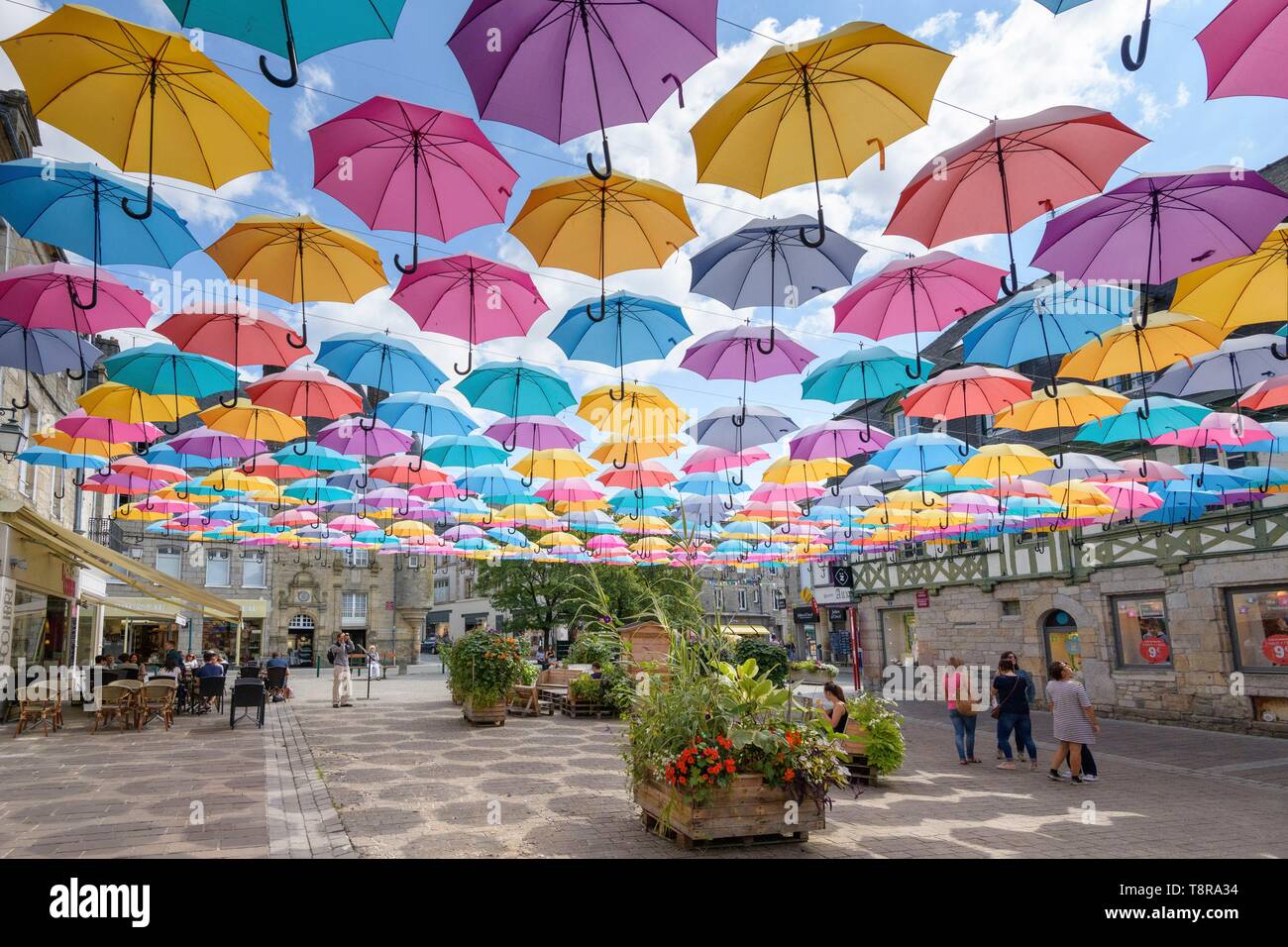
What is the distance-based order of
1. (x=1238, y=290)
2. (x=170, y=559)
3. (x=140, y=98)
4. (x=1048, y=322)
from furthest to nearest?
(x=170, y=559) → (x=1048, y=322) → (x=1238, y=290) → (x=140, y=98)

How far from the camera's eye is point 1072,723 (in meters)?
10.4

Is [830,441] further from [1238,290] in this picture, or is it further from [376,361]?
[376,361]

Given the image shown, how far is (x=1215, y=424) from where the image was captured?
11.4 m

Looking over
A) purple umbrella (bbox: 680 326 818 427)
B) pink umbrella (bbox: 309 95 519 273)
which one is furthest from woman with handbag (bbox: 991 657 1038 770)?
pink umbrella (bbox: 309 95 519 273)

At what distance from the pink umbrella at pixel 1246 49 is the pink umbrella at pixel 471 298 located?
227 inches

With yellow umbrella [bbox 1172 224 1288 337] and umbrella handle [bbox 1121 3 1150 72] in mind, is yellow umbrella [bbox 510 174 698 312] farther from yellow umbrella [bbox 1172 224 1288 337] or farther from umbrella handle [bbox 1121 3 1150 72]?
yellow umbrella [bbox 1172 224 1288 337]

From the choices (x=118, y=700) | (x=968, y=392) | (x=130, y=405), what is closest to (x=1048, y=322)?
(x=968, y=392)

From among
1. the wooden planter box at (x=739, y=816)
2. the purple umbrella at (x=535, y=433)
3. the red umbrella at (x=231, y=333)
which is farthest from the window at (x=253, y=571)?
the wooden planter box at (x=739, y=816)

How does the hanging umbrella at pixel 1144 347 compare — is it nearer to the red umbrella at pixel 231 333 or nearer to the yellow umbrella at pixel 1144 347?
the yellow umbrella at pixel 1144 347

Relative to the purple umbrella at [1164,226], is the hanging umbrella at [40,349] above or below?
above

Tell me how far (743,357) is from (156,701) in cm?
1288

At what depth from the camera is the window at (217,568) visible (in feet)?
134

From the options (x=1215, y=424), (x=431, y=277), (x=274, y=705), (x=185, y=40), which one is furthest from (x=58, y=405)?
(x=1215, y=424)
